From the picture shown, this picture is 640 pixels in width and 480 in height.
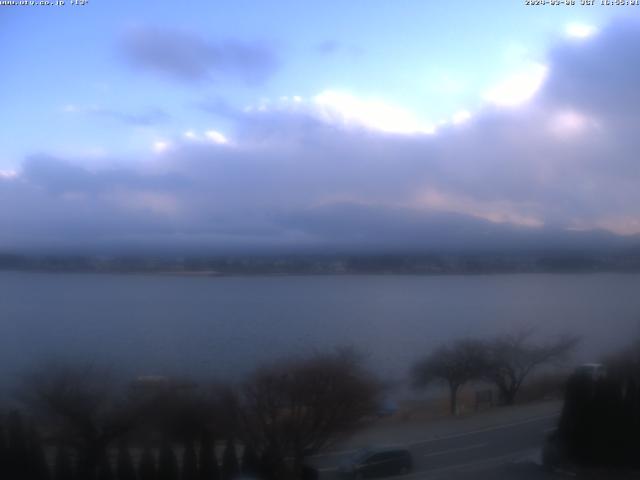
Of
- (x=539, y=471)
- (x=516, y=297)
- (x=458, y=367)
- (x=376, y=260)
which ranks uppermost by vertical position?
(x=376, y=260)

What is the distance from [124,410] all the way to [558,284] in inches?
277

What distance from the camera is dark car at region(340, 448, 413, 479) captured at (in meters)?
6.18

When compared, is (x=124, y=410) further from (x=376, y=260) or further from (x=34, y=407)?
(x=376, y=260)

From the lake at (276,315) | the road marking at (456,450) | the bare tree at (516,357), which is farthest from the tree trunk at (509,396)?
the road marking at (456,450)

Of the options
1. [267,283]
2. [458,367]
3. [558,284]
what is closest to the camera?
[458,367]

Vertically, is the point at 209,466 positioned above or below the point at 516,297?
below

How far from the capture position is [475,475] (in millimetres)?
6266

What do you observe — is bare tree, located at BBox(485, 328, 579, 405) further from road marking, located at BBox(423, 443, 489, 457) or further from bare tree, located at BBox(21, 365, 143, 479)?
bare tree, located at BBox(21, 365, 143, 479)

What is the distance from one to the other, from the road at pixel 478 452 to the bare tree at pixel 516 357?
112cm

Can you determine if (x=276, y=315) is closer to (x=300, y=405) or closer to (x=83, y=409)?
(x=300, y=405)

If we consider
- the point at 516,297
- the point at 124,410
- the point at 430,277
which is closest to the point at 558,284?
the point at 516,297

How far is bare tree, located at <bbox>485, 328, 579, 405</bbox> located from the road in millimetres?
1118

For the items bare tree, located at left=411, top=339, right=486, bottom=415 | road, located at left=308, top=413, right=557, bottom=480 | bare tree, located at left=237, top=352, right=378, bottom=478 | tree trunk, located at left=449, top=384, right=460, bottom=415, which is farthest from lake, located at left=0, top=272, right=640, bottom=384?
road, located at left=308, top=413, right=557, bottom=480

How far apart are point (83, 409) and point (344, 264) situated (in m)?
5.31
